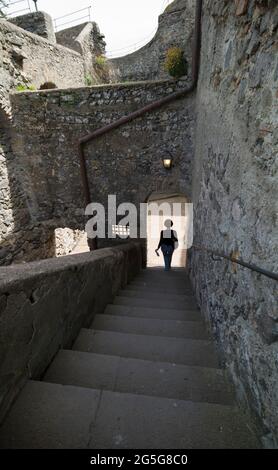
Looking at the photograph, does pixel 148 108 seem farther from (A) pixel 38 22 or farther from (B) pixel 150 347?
(A) pixel 38 22

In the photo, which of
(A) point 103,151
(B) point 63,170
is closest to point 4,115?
(B) point 63,170

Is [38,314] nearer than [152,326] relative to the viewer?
Yes

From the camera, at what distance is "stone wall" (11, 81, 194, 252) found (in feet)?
16.3

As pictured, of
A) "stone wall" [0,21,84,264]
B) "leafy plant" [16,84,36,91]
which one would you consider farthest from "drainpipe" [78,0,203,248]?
"leafy plant" [16,84,36,91]

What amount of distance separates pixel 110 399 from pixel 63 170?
5.42 metres

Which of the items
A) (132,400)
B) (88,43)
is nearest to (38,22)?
(88,43)

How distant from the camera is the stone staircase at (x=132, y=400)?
46.0 inches

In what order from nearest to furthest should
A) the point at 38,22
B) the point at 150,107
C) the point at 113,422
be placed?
1. the point at 113,422
2. the point at 150,107
3. the point at 38,22

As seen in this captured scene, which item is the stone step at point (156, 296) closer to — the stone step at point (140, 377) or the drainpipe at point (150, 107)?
the stone step at point (140, 377)

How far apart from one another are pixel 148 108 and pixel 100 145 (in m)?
1.35

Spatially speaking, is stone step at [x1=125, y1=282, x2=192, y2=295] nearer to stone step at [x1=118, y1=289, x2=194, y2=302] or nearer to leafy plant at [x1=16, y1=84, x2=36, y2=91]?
stone step at [x1=118, y1=289, x2=194, y2=302]

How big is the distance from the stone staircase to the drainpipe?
4.20 m

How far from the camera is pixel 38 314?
1472 mm
